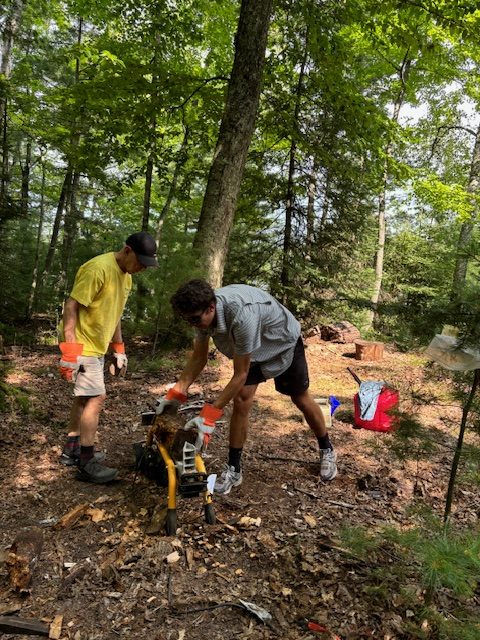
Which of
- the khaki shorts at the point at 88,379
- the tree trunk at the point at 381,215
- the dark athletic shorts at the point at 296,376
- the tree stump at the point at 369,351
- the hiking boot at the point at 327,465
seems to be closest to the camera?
the khaki shorts at the point at 88,379

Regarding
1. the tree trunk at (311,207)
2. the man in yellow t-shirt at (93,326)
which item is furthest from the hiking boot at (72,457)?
the tree trunk at (311,207)

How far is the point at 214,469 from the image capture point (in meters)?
3.87

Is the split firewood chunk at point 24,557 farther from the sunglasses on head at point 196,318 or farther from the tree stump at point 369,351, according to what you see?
the tree stump at point 369,351

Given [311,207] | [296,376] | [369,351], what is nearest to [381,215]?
[311,207]

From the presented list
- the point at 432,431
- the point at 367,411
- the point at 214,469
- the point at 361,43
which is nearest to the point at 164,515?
the point at 214,469

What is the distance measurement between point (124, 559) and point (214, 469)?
138 cm

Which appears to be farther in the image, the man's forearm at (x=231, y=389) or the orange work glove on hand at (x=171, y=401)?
the orange work glove on hand at (x=171, y=401)

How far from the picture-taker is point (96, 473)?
3408 mm

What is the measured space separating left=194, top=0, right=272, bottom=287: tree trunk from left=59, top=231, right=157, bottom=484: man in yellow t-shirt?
336 centimetres

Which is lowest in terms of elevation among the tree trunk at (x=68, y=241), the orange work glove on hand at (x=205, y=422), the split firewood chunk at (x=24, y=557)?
the split firewood chunk at (x=24, y=557)

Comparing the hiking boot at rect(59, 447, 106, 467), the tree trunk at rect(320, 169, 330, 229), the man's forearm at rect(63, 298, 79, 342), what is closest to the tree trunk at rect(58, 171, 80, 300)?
the tree trunk at rect(320, 169, 330, 229)

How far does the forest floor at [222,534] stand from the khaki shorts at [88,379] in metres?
0.75

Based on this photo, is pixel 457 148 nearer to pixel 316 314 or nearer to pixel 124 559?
pixel 316 314

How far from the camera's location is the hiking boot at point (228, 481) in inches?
134
